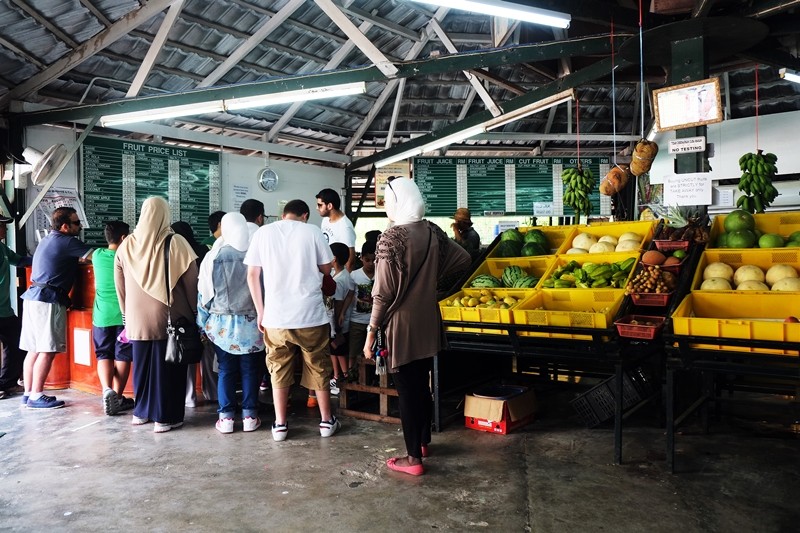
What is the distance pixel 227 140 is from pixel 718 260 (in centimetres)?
688

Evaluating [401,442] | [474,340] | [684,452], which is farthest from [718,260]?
[401,442]

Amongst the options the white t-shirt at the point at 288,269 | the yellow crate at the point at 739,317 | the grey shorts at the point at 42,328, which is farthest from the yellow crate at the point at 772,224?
the grey shorts at the point at 42,328

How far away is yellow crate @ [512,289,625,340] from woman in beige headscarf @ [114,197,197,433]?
8.87 ft

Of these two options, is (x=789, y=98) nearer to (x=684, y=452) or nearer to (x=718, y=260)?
(x=718, y=260)

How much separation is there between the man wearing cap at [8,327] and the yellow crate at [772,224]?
21.4 ft

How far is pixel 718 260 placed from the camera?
430 centimetres

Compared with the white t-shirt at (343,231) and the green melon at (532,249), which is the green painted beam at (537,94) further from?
the white t-shirt at (343,231)

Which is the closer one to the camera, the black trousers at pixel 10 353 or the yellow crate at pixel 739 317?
the yellow crate at pixel 739 317

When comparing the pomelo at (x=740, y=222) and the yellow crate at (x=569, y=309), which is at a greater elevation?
the pomelo at (x=740, y=222)

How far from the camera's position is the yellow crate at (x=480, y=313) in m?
4.20

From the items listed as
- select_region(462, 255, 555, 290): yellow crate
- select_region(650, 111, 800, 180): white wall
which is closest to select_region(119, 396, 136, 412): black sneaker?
select_region(462, 255, 555, 290): yellow crate

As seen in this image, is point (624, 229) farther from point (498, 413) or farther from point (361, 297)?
point (361, 297)

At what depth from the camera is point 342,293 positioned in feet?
17.1

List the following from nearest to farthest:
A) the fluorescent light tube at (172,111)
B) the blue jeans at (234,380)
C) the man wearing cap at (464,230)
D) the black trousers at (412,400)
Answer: the black trousers at (412,400) < the blue jeans at (234,380) < the fluorescent light tube at (172,111) < the man wearing cap at (464,230)
